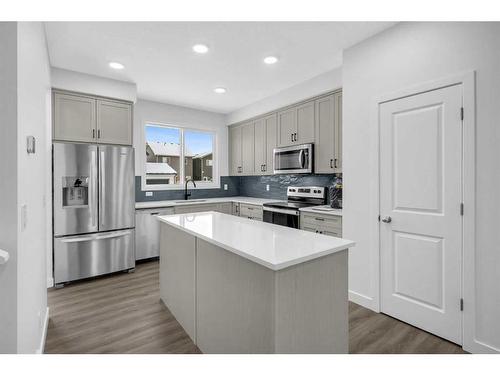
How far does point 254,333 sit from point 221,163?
4362 millimetres

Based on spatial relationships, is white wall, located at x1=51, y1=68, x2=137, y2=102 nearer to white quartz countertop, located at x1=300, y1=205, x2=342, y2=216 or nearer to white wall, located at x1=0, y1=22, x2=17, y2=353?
white wall, located at x1=0, y1=22, x2=17, y2=353

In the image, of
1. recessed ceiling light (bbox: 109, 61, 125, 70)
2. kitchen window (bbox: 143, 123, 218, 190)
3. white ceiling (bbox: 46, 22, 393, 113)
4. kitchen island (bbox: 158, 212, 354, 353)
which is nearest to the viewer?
kitchen island (bbox: 158, 212, 354, 353)

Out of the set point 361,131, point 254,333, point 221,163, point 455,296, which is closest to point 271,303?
point 254,333

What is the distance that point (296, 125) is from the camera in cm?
395

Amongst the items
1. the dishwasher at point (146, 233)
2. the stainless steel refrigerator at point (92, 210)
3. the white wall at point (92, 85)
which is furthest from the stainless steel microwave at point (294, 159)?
the white wall at point (92, 85)

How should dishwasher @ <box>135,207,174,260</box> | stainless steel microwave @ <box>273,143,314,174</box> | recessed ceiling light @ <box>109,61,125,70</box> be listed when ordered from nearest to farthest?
recessed ceiling light @ <box>109,61,125,70</box> < stainless steel microwave @ <box>273,143,314,174</box> < dishwasher @ <box>135,207,174,260</box>

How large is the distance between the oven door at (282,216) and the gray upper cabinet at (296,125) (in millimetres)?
1028

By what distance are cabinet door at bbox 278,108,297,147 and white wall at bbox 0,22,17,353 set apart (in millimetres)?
3303

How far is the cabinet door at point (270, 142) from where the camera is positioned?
14.4 ft

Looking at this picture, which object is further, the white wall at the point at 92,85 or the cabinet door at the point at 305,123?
the cabinet door at the point at 305,123

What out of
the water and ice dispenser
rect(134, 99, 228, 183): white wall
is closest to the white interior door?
the water and ice dispenser

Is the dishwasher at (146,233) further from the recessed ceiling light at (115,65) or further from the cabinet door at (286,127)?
the cabinet door at (286,127)

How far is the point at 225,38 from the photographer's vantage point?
256 cm

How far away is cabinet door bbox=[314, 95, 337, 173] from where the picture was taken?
3412 millimetres
